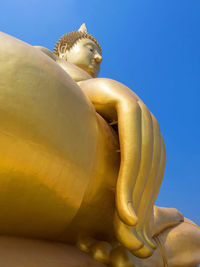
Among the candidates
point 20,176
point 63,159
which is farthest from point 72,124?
point 20,176

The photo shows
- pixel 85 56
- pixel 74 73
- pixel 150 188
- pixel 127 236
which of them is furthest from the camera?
pixel 85 56

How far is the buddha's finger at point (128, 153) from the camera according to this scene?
0.91 meters

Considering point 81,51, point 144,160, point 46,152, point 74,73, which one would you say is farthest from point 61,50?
point 46,152

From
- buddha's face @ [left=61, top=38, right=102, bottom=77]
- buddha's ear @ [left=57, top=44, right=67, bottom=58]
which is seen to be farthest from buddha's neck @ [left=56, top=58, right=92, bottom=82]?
buddha's ear @ [left=57, top=44, right=67, bottom=58]

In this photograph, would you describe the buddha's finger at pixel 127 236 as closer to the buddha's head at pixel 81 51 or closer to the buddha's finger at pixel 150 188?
the buddha's finger at pixel 150 188

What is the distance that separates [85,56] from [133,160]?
5.18ft

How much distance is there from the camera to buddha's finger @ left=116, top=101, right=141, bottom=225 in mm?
912

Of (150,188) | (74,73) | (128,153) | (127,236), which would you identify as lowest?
(127,236)

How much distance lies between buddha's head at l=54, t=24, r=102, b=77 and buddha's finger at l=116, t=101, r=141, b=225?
137 cm

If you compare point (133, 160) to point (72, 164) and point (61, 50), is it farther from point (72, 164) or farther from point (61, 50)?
point (61, 50)

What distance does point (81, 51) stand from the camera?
7.77ft

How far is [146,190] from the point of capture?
1.07m

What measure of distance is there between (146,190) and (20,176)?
512 mm

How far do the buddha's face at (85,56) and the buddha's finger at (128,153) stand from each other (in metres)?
1.36
